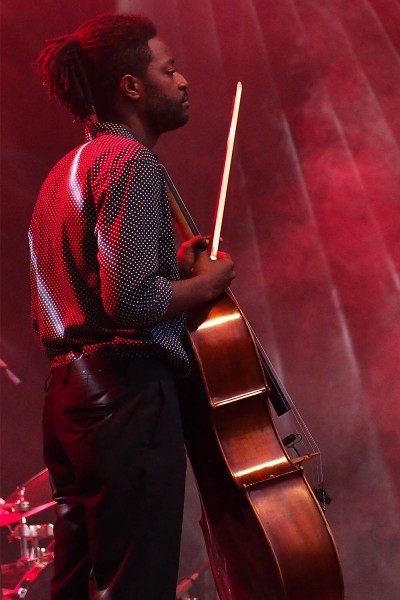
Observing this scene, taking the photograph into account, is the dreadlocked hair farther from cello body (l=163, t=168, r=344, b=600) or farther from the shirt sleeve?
cello body (l=163, t=168, r=344, b=600)

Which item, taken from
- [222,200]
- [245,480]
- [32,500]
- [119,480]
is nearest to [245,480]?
[245,480]

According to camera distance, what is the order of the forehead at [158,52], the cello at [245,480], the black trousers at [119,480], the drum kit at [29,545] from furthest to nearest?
the drum kit at [29,545]
the forehead at [158,52]
the cello at [245,480]
the black trousers at [119,480]

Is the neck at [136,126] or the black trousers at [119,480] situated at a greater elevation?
the neck at [136,126]

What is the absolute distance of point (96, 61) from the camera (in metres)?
1.94

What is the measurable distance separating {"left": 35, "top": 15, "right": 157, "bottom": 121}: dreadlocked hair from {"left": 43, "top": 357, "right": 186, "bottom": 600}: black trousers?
29.2 inches

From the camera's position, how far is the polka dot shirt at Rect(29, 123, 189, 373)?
154 centimetres

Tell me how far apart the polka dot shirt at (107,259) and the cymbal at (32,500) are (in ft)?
7.13

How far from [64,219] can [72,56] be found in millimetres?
520

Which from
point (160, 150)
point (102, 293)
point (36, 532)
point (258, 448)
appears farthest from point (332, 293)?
point (102, 293)

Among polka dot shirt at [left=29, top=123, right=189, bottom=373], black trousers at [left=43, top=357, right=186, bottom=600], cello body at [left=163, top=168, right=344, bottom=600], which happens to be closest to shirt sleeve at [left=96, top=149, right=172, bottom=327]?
polka dot shirt at [left=29, top=123, right=189, bottom=373]

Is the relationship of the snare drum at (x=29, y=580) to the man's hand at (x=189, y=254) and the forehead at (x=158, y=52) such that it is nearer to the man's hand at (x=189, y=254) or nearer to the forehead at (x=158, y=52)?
the man's hand at (x=189, y=254)

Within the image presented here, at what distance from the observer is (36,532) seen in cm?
394

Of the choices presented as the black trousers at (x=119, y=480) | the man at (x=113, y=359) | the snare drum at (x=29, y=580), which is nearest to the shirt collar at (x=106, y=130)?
the man at (x=113, y=359)

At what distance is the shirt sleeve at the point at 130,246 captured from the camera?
5.01ft
